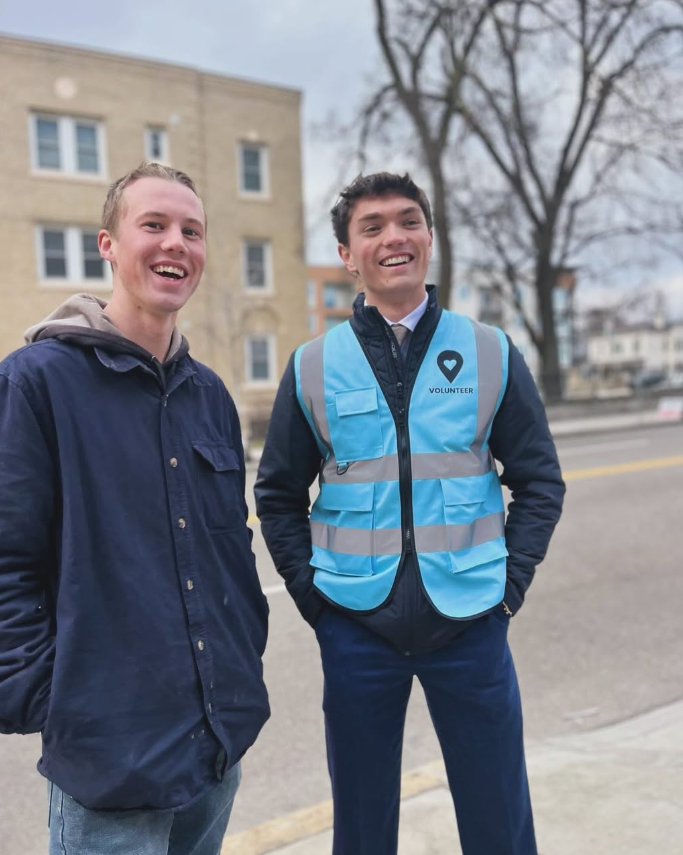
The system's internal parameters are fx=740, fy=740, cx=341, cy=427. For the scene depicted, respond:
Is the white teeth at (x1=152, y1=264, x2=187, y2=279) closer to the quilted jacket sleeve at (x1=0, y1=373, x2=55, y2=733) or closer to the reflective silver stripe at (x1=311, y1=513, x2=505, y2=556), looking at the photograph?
the quilted jacket sleeve at (x1=0, y1=373, x2=55, y2=733)

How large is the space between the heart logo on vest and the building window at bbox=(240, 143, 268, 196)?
72.7 ft

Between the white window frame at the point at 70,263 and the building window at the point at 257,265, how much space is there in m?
4.61

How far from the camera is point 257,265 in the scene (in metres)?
23.3

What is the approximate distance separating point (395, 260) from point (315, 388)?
0.44 meters

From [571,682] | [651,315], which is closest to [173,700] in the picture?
[571,682]

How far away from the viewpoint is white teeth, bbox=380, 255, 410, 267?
2.15m

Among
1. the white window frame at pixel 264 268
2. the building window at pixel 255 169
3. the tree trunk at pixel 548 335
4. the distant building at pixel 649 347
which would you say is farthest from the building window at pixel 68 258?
the distant building at pixel 649 347

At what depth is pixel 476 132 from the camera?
857 inches

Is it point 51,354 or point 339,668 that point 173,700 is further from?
point 51,354

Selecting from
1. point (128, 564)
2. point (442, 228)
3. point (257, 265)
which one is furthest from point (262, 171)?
point (128, 564)

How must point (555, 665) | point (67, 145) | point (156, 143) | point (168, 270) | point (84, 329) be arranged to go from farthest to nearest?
point (156, 143), point (67, 145), point (555, 665), point (168, 270), point (84, 329)

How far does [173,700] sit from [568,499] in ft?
28.6

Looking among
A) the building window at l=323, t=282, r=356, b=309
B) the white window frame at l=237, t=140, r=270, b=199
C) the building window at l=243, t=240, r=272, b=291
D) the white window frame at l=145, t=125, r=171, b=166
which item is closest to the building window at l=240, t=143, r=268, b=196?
the white window frame at l=237, t=140, r=270, b=199

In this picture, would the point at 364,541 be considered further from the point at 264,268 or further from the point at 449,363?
the point at 264,268
